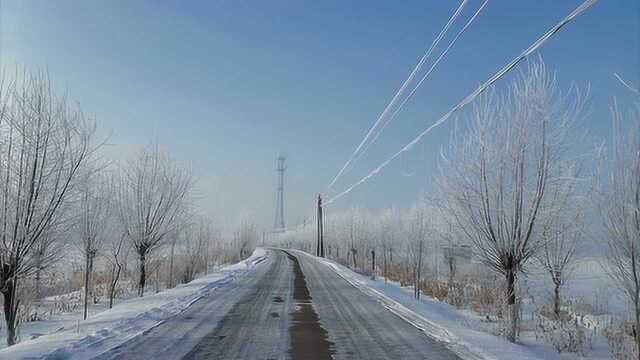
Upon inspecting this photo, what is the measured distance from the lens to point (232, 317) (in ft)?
44.6

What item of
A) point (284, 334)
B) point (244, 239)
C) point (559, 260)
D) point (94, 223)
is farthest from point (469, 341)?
point (244, 239)

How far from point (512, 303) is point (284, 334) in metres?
5.37

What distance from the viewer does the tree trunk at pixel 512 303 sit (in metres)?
11.8

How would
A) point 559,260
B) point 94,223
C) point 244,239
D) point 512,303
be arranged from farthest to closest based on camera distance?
point 244,239 → point 94,223 → point 559,260 → point 512,303

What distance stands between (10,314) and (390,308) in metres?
9.53

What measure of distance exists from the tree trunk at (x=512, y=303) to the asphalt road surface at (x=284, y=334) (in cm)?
193

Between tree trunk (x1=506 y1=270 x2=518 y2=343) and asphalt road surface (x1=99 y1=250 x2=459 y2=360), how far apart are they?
1.93 meters

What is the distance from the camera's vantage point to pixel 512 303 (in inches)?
509

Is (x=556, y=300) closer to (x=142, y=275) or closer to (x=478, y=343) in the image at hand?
(x=478, y=343)

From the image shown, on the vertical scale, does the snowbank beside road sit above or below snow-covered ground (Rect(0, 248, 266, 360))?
below

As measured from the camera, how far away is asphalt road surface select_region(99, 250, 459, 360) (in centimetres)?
905

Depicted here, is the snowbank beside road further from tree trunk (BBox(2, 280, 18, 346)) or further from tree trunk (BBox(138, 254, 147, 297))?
tree trunk (BBox(138, 254, 147, 297))

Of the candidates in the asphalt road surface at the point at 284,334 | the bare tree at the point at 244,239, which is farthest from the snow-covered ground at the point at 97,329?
the bare tree at the point at 244,239

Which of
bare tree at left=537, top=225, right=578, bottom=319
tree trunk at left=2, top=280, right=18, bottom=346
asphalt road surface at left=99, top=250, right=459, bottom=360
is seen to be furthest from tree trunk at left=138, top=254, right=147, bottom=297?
bare tree at left=537, top=225, right=578, bottom=319
